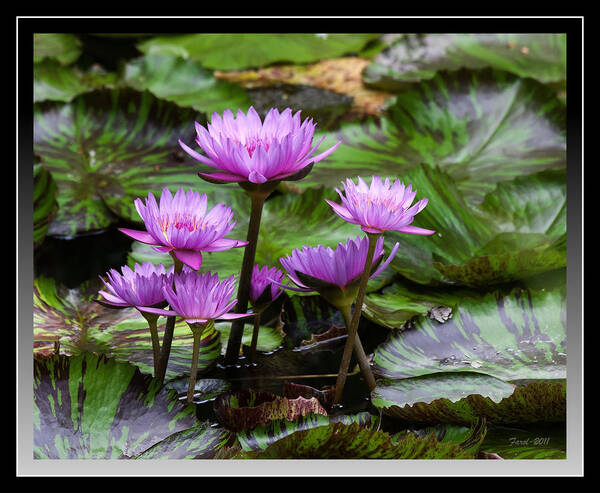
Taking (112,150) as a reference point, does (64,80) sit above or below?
above

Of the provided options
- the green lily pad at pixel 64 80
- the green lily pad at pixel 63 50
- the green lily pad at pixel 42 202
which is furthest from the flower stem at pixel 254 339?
the green lily pad at pixel 64 80

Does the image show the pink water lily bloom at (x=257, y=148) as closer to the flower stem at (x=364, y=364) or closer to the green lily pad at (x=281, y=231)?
the flower stem at (x=364, y=364)

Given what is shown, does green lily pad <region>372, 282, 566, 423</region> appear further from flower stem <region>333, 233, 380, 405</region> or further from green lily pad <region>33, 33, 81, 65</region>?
green lily pad <region>33, 33, 81, 65</region>

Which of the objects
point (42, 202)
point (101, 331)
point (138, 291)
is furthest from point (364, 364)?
point (42, 202)

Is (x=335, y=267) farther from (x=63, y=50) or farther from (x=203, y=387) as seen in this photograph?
(x=63, y=50)

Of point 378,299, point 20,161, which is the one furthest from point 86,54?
point 378,299

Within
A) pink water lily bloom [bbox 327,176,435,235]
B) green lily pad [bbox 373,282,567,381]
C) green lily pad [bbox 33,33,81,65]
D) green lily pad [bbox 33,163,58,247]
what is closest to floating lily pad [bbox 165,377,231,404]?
green lily pad [bbox 373,282,567,381]
